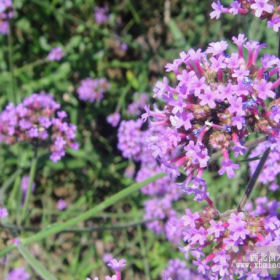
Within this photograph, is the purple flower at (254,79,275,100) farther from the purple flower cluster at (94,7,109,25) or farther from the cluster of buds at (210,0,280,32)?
the purple flower cluster at (94,7,109,25)

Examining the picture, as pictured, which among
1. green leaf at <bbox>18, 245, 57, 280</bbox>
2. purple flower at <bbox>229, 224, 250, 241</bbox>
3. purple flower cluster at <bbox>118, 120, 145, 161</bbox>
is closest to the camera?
purple flower at <bbox>229, 224, 250, 241</bbox>

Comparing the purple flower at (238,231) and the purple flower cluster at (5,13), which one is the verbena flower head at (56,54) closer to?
the purple flower cluster at (5,13)

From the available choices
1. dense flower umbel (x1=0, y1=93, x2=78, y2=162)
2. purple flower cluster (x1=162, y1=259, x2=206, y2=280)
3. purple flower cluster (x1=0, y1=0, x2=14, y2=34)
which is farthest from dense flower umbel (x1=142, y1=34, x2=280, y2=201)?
purple flower cluster (x1=0, y1=0, x2=14, y2=34)

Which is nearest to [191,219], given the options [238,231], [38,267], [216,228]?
[216,228]

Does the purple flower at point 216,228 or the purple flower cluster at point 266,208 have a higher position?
the purple flower at point 216,228

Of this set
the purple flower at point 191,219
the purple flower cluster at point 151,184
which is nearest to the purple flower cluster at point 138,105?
the purple flower cluster at point 151,184

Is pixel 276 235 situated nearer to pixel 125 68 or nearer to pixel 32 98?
pixel 32 98
